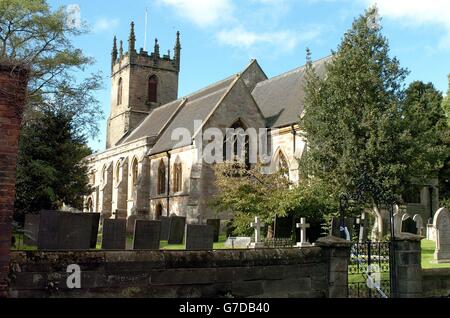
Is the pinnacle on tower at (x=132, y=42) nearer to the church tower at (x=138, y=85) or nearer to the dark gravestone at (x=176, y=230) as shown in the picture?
the church tower at (x=138, y=85)

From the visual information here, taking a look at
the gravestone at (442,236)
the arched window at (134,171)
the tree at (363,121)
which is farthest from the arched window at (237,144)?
the gravestone at (442,236)

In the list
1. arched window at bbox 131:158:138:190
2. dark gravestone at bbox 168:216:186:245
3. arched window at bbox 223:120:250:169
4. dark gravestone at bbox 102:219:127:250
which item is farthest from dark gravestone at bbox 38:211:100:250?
arched window at bbox 131:158:138:190

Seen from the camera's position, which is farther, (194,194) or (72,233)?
(194,194)

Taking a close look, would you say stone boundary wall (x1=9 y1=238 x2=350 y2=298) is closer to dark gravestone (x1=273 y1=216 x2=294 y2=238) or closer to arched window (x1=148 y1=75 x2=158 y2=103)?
dark gravestone (x1=273 y1=216 x2=294 y2=238)

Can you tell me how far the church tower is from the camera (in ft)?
163

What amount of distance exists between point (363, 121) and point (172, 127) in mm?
17805

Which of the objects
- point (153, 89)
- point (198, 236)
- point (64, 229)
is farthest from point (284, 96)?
point (64, 229)

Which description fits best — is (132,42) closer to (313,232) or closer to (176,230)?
(176,230)

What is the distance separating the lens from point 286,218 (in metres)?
19.3

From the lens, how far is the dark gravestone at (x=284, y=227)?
738 inches

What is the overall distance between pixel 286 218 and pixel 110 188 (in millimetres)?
26255

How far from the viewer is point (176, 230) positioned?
66.0 ft
